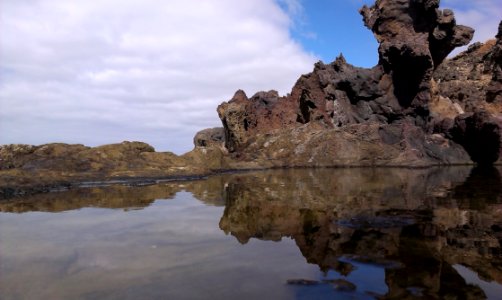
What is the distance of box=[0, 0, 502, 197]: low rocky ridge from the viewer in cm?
4272

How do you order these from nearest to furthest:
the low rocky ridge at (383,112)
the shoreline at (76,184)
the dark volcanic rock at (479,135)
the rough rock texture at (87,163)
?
the shoreline at (76,184) < the rough rock texture at (87,163) < the dark volcanic rock at (479,135) < the low rocky ridge at (383,112)

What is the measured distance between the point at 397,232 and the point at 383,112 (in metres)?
47.5

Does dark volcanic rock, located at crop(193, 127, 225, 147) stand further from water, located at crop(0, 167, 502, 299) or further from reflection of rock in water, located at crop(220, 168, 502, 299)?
water, located at crop(0, 167, 502, 299)

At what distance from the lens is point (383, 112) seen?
5266cm

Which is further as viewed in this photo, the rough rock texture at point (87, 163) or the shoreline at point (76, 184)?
the rough rock texture at point (87, 163)

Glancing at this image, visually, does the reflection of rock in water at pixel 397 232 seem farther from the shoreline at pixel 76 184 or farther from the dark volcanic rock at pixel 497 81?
the dark volcanic rock at pixel 497 81

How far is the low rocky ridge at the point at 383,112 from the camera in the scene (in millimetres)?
42719

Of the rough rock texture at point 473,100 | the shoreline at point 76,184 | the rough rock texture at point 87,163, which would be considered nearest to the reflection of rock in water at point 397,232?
the shoreline at point 76,184

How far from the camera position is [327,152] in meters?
44.3

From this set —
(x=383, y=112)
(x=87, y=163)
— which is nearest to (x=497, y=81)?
(x=383, y=112)

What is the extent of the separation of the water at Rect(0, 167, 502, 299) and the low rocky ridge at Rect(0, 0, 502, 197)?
20203 mm

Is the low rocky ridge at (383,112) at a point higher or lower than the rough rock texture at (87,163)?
higher

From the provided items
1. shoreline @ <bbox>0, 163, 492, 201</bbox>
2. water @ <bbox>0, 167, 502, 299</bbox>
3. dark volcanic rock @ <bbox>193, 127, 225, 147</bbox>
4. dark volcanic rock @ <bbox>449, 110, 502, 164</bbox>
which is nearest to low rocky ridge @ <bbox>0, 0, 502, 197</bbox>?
dark volcanic rock @ <bbox>449, 110, 502, 164</bbox>

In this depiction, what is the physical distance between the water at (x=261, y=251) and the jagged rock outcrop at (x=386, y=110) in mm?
32510
